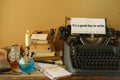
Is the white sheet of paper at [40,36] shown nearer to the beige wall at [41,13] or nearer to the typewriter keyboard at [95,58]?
the beige wall at [41,13]

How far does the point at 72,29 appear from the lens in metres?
1.72

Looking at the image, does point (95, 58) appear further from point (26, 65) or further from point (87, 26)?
point (26, 65)

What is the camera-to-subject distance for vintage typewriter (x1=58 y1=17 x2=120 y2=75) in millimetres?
1420

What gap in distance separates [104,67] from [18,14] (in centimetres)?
89

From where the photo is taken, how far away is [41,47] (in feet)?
5.75

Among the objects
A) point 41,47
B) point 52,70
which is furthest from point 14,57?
point 52,70

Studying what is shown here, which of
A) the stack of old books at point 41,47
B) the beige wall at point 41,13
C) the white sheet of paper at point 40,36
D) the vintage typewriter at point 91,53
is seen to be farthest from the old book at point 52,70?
the beige wall at point 41,13

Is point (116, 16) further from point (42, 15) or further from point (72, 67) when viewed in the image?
point (72, 67)

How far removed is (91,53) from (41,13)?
2.12 feet

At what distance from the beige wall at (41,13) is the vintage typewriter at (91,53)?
0.96ft

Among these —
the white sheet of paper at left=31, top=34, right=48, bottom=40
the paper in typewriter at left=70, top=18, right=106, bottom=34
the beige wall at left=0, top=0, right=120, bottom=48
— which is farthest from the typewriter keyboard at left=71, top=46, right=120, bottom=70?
the beige wall at left=0, top=0, right=120, bottom=48

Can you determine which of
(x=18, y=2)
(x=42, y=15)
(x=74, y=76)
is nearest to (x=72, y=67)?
(x=74, y=76)

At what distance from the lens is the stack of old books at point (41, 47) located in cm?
173

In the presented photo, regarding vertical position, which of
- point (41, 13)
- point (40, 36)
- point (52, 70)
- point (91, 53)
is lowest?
point (52, 70)
